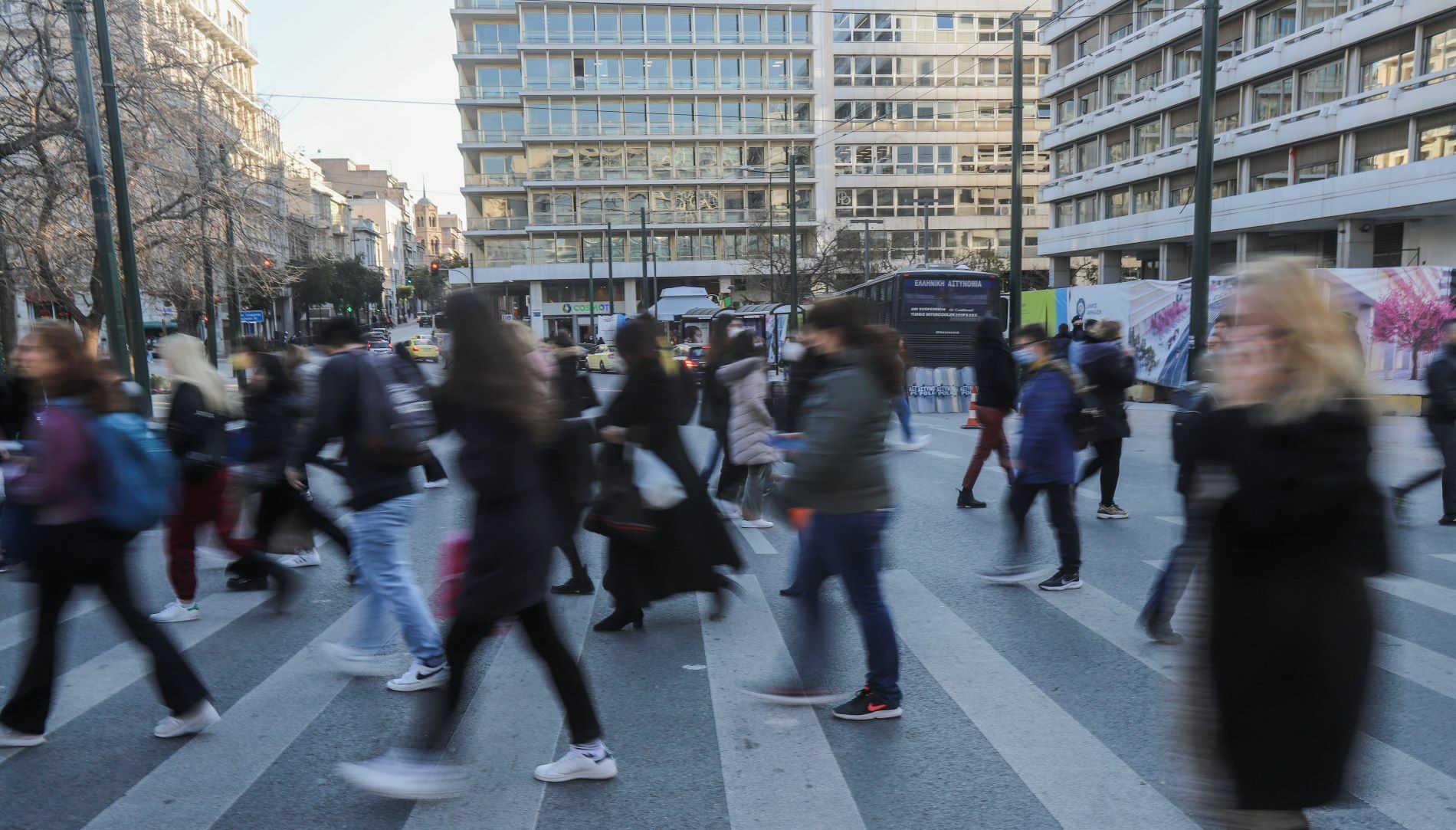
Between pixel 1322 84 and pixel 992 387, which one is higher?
pixel 1322 84

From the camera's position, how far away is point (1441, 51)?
28.4 metres

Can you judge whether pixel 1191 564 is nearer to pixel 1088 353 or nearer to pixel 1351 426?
pixel 1351 426

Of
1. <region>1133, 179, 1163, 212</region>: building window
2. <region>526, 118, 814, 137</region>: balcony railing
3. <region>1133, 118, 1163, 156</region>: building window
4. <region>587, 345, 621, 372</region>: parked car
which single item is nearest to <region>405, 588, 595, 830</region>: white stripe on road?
<region>587, 345, 621, 372</region>: parked car

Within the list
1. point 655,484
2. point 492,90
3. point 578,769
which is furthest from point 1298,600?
point 492,90

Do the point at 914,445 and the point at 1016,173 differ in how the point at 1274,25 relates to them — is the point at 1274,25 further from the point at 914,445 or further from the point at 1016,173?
the point at 914,445

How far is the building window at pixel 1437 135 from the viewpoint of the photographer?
1105 inches

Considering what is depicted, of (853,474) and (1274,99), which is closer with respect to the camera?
(853,474)

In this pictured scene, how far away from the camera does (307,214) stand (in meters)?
21.5

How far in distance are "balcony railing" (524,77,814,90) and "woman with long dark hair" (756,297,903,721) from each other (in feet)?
205

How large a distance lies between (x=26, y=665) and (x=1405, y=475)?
1145 centimetres

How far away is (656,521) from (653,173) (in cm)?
6115

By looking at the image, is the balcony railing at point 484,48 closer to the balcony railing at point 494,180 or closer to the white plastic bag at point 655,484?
the balcony railing at point 494,180

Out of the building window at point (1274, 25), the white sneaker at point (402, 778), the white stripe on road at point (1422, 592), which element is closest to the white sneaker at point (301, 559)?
the white sneaker at point (402, 778)

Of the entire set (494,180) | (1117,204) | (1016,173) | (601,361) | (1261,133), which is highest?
(494,180)
